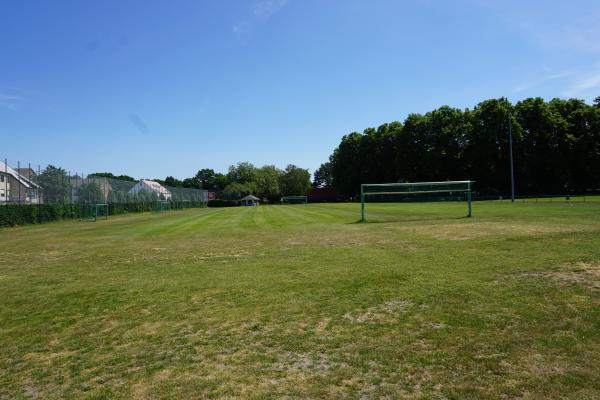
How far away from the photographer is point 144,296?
24.4 ft

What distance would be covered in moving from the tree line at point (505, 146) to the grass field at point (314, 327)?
177ft

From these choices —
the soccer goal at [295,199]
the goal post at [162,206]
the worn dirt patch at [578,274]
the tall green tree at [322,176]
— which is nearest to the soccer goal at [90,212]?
the goal post at [162,206]

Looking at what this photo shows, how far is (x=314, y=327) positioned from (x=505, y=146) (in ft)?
218

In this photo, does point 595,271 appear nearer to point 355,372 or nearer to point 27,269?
point 355,372

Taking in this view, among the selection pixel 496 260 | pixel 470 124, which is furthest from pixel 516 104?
pixel 496 260

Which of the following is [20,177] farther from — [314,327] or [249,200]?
[249,200]

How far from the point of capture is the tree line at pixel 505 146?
199 feet

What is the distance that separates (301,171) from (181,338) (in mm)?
135692

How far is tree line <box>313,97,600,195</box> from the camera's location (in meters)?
60.6

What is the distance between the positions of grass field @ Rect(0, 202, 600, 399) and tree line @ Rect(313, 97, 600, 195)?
177ft

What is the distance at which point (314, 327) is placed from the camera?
5.34 metres

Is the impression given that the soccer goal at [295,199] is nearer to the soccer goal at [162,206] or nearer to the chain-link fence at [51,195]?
the soccer goal at [162,206]

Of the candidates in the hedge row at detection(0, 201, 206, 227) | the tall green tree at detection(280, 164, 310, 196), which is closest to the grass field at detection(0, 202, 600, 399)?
the hedge row at detection(0, 201, 206, 227)

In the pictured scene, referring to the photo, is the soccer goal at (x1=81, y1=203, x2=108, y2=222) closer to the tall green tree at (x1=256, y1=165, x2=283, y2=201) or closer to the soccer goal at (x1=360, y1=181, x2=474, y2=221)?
the soccer goal at (x1=360, y1=181, x2=474, y2=221)
